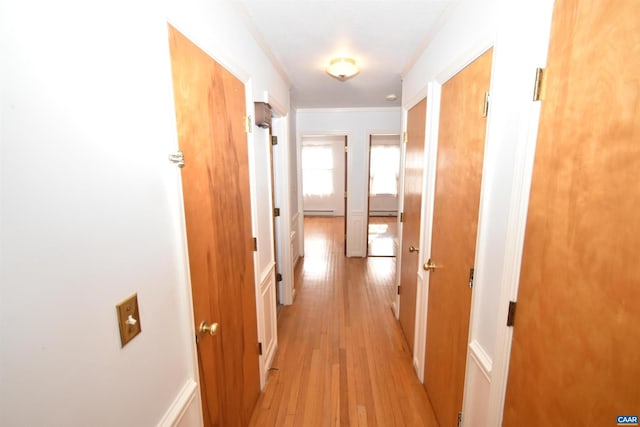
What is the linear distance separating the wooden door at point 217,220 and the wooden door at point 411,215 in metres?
1.24

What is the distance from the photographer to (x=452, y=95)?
1438 mm

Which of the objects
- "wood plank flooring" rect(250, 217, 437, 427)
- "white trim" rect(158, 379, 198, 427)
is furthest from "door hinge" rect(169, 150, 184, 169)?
"wood plank flooring" rect(250, 217, 437, 427)

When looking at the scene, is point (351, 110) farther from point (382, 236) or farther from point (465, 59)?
point (465, 59)

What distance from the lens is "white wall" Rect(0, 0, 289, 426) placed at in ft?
1.49

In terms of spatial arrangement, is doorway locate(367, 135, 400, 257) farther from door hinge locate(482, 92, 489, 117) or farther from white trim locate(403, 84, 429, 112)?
door hinge locate(482, 92, 489, 117)

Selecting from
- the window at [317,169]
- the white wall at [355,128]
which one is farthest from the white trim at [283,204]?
the window at [317,169]

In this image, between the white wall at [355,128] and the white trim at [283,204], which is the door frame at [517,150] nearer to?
the white trim at [283,204]

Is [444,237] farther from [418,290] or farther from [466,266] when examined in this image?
[418,290]

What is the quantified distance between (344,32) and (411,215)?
143cm

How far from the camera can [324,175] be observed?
7738 mm

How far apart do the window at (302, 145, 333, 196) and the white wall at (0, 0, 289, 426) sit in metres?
6.66

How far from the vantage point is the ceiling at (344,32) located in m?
1.42

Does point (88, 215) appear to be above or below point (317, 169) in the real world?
below

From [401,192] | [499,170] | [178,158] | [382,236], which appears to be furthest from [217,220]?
[382,236]
